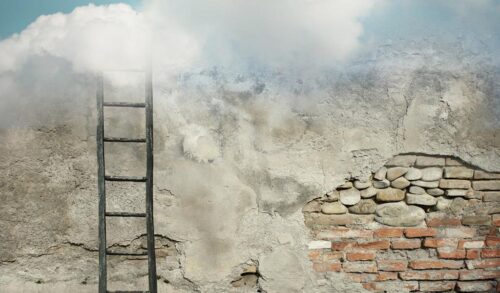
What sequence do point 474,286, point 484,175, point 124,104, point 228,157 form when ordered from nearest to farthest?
point 124,104 < point 228,157 < point 484,175 < point 474,286

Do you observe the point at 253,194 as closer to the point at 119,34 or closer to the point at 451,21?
the point at 119,34

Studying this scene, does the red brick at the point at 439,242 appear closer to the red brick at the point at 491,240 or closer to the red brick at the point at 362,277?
the red brick at the point at 491,240

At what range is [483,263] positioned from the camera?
9.26 feet

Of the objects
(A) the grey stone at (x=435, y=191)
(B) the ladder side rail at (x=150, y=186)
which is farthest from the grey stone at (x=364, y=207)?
(B) the ladder side rail at (x=150, y=186)

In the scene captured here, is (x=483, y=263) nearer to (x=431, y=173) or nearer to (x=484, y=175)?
(x=484, y=175)

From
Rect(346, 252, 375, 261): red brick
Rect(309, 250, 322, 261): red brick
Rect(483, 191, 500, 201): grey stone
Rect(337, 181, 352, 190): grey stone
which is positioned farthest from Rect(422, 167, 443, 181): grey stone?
Rect(309, 250, 322, 261): red brick

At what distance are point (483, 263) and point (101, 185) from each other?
2.28 metres

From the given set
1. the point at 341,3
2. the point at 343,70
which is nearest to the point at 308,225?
the point at 343,70

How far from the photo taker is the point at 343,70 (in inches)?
103

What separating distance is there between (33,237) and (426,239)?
229 cm

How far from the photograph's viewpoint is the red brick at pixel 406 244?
278 centimetres

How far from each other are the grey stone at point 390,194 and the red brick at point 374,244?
0.84ft

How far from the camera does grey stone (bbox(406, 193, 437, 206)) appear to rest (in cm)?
273

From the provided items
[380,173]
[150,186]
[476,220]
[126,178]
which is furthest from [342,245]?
[126,178]
